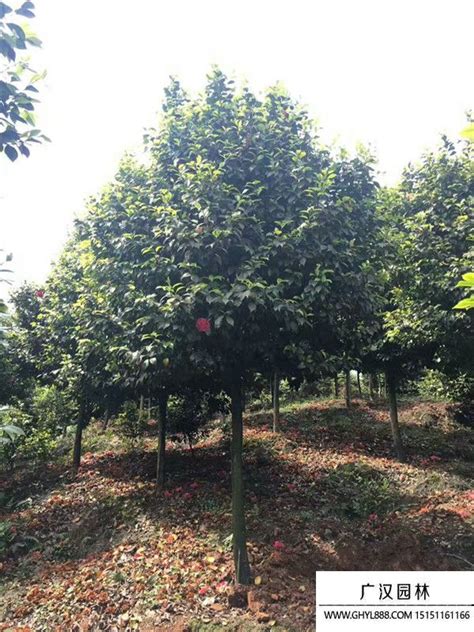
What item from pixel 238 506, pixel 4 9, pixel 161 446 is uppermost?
pixel 4 9

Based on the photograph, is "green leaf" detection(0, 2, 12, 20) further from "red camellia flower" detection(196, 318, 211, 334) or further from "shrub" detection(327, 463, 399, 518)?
"shrub" detection(327, 463, 399, 518)

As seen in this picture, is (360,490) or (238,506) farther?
(360,490)

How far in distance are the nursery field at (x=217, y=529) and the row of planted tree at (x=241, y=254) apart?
2.69 ft

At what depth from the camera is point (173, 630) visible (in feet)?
16.8

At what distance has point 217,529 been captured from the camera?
24.8 ft

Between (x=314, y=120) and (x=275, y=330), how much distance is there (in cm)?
331

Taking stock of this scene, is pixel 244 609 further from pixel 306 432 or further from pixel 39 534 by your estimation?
pixel 306 432

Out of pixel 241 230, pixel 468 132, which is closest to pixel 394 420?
pixel 241 230

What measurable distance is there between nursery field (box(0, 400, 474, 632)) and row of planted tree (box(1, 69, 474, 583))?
82 cm

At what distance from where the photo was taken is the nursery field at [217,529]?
5719 millimetres

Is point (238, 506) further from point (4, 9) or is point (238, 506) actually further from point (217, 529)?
point (4, 9)

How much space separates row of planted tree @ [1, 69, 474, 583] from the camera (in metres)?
5.41

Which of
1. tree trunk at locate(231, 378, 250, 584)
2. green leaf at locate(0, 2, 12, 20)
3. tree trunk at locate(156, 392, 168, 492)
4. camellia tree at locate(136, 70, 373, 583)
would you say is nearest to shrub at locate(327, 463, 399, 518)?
tree trunk at locate(231, 378, 250, 584)

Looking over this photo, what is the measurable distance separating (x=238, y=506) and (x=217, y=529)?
5.87ft
